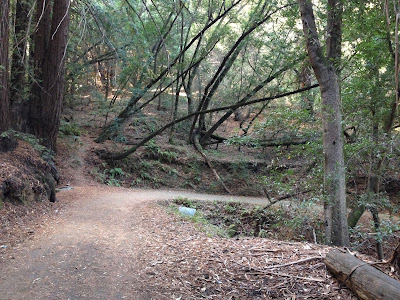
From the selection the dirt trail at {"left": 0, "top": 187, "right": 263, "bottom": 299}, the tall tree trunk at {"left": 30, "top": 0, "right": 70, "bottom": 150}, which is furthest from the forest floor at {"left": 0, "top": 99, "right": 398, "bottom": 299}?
the tall tree trunk at {"left": 30, "top": 0, "right": 70, "bottom": 150}

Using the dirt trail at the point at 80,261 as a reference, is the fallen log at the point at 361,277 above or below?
above

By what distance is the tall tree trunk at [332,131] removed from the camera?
261 inches

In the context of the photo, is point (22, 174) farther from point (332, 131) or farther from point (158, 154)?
point (158, 154)

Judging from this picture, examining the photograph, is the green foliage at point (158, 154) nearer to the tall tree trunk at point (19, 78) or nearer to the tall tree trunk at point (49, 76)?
the tall tree trunk at point (49, 76)

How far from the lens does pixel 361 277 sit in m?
3.50

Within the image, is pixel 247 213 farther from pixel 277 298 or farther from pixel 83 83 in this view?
pixel 83 83

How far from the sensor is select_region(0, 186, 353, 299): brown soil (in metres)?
3.67

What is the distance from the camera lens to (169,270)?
430 centimetres

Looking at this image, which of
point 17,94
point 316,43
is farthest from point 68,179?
point 316,43

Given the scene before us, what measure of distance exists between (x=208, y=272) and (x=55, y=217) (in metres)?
3.85

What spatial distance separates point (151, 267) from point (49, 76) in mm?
8063

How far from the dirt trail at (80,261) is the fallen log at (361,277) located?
233 centimetres

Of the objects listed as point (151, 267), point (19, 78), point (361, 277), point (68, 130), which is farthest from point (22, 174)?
point (68, 130)

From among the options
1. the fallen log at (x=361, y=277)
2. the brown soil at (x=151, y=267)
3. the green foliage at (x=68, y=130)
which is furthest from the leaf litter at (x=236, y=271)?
the green foliage at (x=68, y=130)
